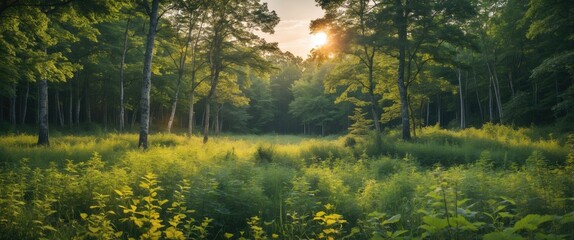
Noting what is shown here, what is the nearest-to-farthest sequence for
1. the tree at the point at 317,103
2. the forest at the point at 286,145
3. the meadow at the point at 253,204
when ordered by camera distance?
1. the meadow at the point at 253,204
2. the forest at the point at 286,145
3. the tree at the point at 317,103

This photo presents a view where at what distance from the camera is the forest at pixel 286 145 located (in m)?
5.18

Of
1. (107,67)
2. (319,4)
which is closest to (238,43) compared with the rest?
(319,4)

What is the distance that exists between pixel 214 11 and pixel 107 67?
1263cm

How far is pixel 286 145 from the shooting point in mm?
20922

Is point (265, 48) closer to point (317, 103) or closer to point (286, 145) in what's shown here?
point (286, 145)

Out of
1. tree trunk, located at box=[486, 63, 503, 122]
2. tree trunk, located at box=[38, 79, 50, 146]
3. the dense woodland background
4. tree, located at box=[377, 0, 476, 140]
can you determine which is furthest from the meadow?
tree trunk, located at box=[486, 63, 503, 122]

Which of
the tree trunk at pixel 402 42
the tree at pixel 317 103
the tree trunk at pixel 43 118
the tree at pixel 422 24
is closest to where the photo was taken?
the tree trunk at pixel 43 118

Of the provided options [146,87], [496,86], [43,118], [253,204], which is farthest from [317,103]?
[253,204]

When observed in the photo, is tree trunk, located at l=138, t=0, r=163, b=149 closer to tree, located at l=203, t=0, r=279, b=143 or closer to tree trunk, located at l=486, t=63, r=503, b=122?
tree, located at l=203, t=0, r=279, b=143

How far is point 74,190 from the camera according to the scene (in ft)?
20.4

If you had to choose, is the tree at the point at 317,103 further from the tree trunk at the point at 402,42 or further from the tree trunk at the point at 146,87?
the tree trunk at the point at 146,87

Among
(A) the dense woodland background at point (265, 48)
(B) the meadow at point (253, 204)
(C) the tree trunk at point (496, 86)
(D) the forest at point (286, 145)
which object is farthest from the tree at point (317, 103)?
(B) the meadow at point (253, 204)

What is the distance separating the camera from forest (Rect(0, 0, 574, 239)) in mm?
5180

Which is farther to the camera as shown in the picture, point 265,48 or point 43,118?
point 265,48
